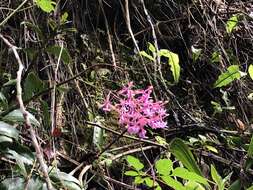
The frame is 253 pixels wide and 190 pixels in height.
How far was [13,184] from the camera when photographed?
1013 millimetres

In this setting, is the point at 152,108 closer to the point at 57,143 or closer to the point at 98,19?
the point at 57,143

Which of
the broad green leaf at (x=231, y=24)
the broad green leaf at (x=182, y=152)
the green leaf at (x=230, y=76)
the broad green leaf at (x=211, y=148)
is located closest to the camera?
the broad green leaf at (x=182, y=152)

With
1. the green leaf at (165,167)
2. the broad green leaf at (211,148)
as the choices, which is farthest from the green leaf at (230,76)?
the green leaf at (165,167)

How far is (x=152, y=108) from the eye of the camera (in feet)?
3.51

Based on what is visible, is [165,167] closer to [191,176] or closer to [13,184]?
[191,176]

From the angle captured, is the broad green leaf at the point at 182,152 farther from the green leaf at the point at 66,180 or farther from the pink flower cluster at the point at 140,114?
the green leaf at the point at 66,180

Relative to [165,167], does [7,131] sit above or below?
above

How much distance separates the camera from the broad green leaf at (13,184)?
1005 mm

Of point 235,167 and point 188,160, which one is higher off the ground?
point 188,160


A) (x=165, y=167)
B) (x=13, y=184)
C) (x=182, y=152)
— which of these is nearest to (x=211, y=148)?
(x=165, y=167)

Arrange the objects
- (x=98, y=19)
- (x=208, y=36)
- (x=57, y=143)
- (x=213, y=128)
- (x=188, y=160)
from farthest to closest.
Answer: (x=208, y=36) < (x=98, y=19) < (x=213, y=128) < (x=57, y=143) < (x=188, y=160)

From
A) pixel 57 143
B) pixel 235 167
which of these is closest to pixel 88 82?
pixel 57 143

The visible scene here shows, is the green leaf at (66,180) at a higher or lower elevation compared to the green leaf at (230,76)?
higher

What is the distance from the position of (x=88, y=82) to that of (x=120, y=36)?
12.3 inches
